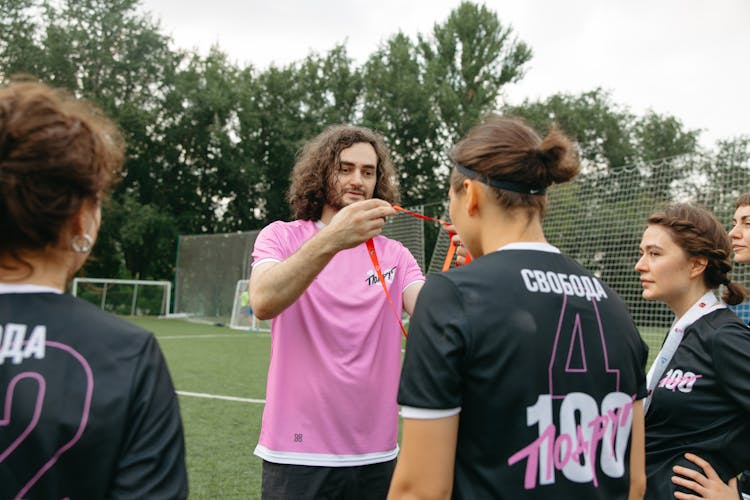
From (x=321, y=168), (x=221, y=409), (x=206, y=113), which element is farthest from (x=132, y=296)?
(x=321, y=168)

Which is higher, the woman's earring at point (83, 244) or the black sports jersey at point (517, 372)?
the woman's earring at point (83, 244)

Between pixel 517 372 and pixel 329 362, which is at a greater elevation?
pixel 517 372

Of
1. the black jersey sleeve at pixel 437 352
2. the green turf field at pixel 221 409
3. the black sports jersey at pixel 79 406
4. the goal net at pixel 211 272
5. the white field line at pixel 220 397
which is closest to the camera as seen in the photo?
the black sports jersey at pixel 79 406

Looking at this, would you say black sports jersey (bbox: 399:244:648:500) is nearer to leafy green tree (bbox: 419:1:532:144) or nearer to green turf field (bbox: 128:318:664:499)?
green turf field (bbox: 128:318:664:499)

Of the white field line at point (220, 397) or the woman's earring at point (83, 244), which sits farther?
the white field line at point (220, 397)

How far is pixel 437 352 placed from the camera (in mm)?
1517

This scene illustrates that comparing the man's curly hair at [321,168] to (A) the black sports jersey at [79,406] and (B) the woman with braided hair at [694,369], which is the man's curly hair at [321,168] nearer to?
(B) the woman with braided hair at [694,369]

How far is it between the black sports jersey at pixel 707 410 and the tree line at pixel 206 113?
89.1ft

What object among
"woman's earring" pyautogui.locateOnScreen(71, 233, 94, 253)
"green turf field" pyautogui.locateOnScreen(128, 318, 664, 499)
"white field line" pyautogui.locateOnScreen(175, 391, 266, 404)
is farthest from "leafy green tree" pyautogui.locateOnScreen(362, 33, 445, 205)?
"woman's earring" pyautogui.locateOnScreen(71, 233, 94, 253)

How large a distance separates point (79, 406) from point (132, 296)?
26.5 m

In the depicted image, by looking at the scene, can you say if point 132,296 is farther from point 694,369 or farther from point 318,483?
point 694,369

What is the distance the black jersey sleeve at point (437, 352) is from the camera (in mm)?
1513

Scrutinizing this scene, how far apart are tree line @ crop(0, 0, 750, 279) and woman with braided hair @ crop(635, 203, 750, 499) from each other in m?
26.8

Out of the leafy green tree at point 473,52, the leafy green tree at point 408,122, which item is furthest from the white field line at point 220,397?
the leafy green tree at point 473,52
